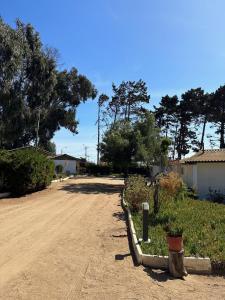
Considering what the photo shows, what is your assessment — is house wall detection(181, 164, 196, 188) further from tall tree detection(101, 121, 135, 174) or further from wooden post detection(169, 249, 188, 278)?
wooden post detection(169, 249, 188, 278)

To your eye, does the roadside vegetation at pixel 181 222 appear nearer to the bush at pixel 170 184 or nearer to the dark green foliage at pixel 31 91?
the bush at pixel 170 184

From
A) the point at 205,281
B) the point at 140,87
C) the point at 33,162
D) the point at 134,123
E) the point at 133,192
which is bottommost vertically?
the point at 205,281

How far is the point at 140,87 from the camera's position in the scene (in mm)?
71188

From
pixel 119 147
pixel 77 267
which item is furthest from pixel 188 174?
pixel 77 267

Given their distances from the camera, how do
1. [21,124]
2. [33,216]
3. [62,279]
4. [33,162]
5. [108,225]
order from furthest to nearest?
1. [21,124]
2. [33,162]
3. [33,216]
4. [108,225]
5. [62,279]

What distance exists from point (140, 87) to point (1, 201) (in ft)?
165

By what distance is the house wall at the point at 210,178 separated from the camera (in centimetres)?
2719

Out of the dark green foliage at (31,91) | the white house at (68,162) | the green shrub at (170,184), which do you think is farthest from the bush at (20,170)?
the white house at (68,162)

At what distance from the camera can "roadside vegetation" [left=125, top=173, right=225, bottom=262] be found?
1047cm

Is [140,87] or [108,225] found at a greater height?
[140,87]

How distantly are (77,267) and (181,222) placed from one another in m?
6.02

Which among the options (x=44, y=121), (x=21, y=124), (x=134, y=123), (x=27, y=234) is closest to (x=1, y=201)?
(x=27, y=234)

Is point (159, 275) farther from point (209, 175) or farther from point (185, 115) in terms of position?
point (185, 115)

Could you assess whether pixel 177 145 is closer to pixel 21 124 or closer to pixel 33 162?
pixel 21 124
